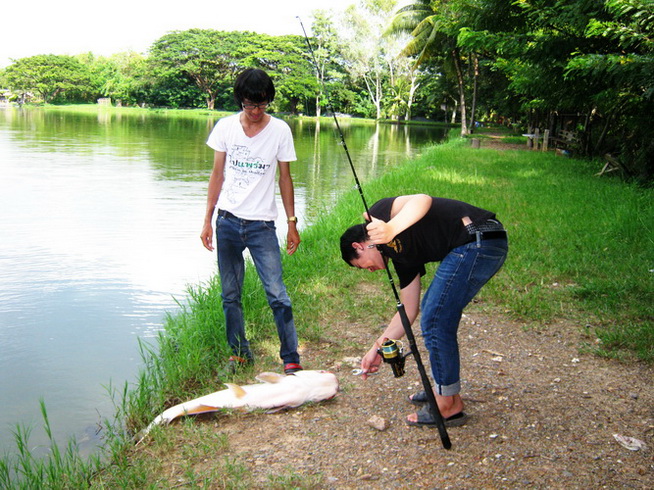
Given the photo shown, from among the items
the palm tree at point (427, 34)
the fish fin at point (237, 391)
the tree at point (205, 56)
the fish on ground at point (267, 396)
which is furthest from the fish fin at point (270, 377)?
the tree at point (205, 56)

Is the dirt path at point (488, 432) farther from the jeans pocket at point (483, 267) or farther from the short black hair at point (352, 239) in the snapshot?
the short black hair at point (352, 239)

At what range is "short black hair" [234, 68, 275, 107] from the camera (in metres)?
3.59

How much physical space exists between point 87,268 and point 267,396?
480 centimetres

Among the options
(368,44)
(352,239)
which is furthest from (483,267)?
(368,44)

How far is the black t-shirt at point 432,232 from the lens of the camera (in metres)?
2.94

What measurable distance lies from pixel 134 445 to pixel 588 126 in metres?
16.3

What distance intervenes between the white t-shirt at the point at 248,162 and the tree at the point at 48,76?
82568 mm

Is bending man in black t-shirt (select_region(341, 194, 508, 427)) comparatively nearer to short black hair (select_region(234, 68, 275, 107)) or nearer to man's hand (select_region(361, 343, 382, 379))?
man's hand (select_region(361, 343, 382, 379))

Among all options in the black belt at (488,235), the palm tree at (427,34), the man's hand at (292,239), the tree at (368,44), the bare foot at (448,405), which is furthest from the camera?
the tree at (368,44)

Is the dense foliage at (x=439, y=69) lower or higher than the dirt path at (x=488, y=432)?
higher

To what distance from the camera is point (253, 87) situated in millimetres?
3594

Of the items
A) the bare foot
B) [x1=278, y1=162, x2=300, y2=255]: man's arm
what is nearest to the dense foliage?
[x1=278, y1=162, x2=300, y2=255]: man's arm

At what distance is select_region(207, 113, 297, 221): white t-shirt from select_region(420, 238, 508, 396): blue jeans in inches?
51.7

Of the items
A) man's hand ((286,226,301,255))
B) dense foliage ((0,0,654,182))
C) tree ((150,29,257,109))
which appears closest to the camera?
man's hand ((286,226,301,255))
